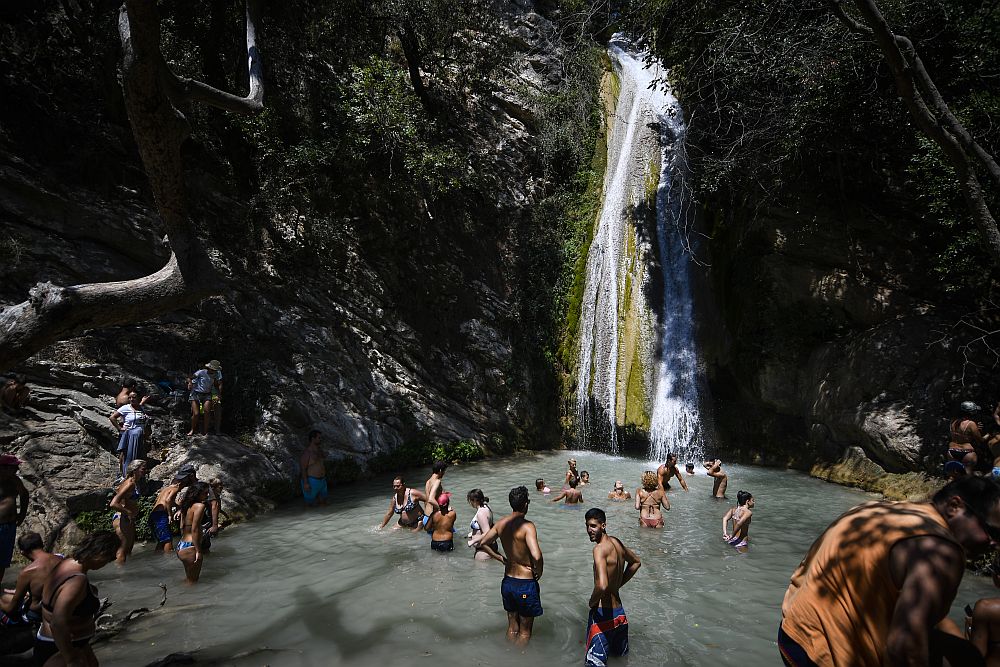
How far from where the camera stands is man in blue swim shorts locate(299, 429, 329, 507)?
10.0m

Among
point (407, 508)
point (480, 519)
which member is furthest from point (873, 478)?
point (407, 508)

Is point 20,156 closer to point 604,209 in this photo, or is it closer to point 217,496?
point 217,496

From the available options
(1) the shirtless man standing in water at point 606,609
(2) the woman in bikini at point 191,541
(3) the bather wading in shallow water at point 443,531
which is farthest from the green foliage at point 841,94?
(2) the woman in bikini at point 191,541

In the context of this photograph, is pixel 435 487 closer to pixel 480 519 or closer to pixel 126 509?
pixel 480 519

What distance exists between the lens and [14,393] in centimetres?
791

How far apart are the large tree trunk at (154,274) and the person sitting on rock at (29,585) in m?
2.24

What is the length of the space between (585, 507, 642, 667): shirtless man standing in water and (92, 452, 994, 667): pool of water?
45cm

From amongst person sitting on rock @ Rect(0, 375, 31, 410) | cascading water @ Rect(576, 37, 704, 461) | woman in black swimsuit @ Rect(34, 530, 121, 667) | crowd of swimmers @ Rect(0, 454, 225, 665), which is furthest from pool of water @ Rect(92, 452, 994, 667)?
cascading water @ Rect(576, 37, 704, 461)

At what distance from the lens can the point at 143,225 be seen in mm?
11680

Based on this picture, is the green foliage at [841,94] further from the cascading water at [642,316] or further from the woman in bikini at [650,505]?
the woman in bikini at [650,505]

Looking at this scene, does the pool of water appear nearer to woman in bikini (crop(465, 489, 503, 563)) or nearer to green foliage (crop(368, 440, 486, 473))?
woman in bikini (crop(465, 489, 503, 563))

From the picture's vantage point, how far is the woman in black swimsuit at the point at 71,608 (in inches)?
149

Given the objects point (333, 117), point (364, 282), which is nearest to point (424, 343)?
point (364, 282)

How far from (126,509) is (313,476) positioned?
323cm
